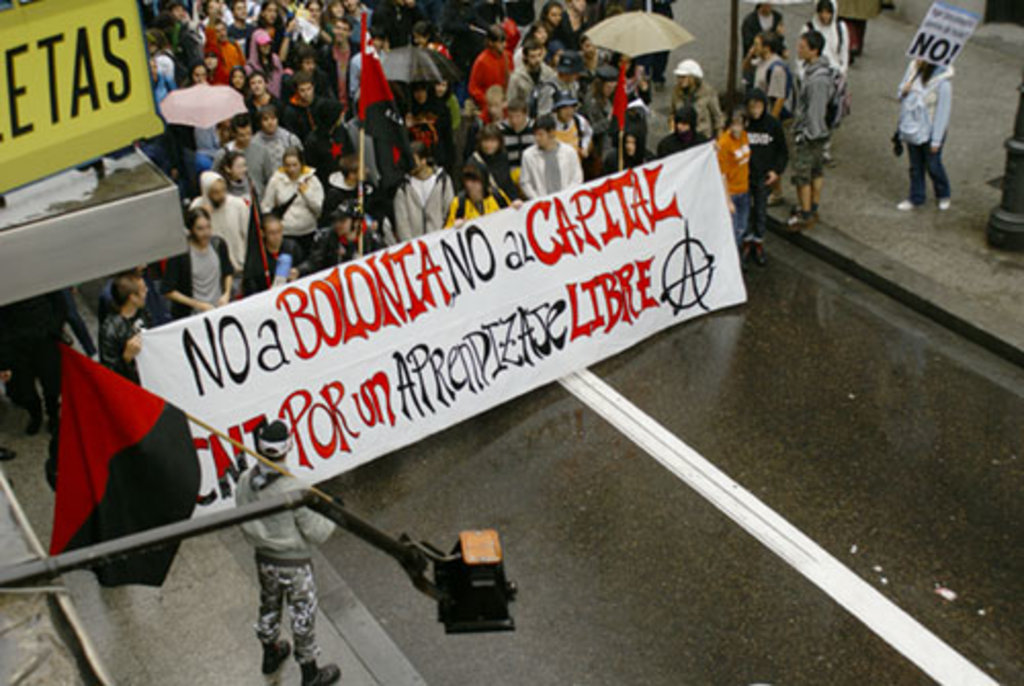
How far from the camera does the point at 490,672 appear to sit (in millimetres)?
7020

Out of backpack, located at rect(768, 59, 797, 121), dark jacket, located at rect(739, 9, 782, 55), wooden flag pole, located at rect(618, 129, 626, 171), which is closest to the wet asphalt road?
wooden flag pole, located at rect(618, 129, 626, 171)

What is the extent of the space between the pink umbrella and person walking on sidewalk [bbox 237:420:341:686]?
4.57m

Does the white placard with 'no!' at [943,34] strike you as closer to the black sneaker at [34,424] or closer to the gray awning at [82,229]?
the gray awning at [82,229]

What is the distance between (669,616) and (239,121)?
563 centimetres

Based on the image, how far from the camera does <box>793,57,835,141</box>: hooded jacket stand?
1144 centimetres

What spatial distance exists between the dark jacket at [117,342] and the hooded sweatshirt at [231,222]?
4.92 ft

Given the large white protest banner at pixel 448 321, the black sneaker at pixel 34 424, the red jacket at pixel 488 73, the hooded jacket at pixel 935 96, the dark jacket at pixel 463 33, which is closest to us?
the large white protest banner at pixel 448 321

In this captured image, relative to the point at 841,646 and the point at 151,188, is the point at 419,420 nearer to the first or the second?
the point at 841,646

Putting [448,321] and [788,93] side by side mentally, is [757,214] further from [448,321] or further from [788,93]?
[448,321]

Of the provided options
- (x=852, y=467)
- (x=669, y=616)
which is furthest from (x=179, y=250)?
(x=852, y=467)

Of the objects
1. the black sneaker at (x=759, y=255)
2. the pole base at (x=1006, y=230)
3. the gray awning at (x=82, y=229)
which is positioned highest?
the gray awning at (x=82, y=229)

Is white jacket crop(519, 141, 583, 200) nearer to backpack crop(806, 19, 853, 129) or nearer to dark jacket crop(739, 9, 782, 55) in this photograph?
backpack crop(806, 19, 853, 129)

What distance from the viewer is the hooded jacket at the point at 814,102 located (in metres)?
11.4

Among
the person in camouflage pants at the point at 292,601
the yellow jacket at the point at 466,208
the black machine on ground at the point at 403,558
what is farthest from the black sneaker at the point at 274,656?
the yellow jacket at the point at 466,208
